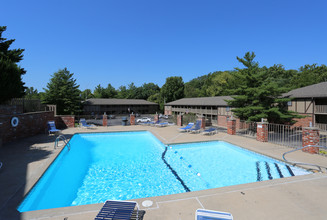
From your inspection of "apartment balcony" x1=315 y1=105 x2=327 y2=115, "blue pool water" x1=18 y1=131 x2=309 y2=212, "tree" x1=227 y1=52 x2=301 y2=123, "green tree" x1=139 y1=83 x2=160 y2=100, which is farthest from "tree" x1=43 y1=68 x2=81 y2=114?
"green tree" x1=139 y1=83 x2=160 y2=100

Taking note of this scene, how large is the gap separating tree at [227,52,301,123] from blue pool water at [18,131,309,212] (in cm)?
685

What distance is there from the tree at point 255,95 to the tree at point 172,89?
4323cm

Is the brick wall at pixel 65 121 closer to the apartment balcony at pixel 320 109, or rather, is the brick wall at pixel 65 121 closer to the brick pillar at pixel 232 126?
the brick pillar at pixel 232 126

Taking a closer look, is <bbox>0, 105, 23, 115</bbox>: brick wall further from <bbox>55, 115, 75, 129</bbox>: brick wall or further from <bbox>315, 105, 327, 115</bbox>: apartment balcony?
<bbox>315, 105, 327, 115</bbox>: apartment balcony

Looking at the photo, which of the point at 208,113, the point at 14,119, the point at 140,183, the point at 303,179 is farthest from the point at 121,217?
the point at 208,113

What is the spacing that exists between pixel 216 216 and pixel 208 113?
30671mm

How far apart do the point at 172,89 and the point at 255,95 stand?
45950mm

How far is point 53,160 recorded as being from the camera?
24.0ft

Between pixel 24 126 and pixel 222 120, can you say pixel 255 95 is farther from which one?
pixel 24 126

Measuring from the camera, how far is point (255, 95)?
15.9 meters

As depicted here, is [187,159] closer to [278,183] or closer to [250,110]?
[278,183]

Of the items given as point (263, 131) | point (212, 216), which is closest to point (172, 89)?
point (263, 131)

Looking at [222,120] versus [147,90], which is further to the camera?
[147,90]

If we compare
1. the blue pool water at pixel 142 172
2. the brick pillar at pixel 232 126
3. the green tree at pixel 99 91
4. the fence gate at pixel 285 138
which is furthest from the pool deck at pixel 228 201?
the green tree at pixel 99 91
